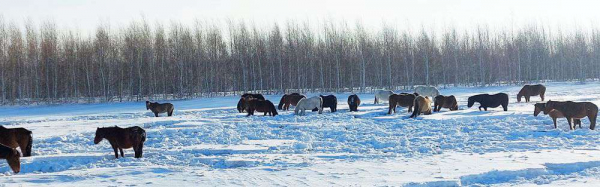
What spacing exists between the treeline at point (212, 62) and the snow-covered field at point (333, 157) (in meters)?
33.3

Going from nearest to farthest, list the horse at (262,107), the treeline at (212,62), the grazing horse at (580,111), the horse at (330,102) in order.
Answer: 1. the grazing horse at (580,111)
2. the horse at (262,107)
3. the horse at (330,102)
4. the treeline at (212,62)

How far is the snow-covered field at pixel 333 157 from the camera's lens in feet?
27.1

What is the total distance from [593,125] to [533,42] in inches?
2308

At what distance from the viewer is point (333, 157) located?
417 inches

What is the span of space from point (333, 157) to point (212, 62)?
43.4m

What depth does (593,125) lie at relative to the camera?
14.5 meters

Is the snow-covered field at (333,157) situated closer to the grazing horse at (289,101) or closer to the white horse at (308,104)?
the white horse at (308,104)

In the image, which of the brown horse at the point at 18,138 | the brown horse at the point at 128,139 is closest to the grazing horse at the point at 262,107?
the brown horse at the point at 128,139

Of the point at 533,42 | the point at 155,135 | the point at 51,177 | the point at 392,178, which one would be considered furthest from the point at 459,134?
the point at 533,42

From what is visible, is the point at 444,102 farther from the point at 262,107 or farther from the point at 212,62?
the point at 212,62

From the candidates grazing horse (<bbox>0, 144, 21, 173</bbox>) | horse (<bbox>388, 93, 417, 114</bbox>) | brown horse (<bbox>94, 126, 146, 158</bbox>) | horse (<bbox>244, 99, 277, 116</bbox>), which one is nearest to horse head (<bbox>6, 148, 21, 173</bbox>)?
grazing horse (<bbox>0, 144, 21, 173</bbox>)

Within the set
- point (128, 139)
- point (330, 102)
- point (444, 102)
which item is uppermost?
point (330, 102)

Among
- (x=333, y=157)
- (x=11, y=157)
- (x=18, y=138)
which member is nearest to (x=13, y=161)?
(x=11, y=157)

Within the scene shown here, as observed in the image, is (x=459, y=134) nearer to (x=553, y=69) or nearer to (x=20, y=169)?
(x=20, y=169)
